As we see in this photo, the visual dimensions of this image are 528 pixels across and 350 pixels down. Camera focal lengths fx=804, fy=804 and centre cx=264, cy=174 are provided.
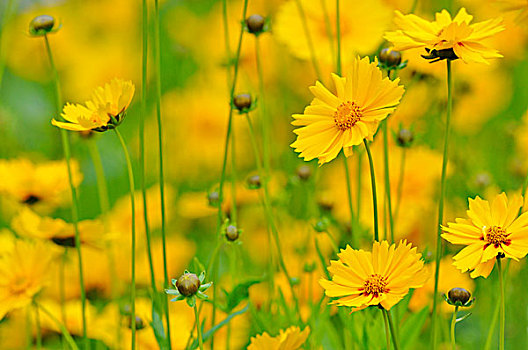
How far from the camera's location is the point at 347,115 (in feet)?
2.05

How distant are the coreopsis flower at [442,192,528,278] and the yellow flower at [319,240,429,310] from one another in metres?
0.03

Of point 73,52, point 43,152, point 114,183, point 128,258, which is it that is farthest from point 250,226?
point 73,52

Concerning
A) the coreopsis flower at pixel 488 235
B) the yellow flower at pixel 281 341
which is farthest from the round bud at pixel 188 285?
the coreopsis flower at pixel 488 235

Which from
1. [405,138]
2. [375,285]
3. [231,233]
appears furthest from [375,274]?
[405,138]

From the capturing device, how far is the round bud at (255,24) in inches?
34.4

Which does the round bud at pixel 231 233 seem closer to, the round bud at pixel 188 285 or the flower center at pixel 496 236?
the round bud at pixel 188 285

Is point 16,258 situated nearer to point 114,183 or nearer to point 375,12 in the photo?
point 375,12

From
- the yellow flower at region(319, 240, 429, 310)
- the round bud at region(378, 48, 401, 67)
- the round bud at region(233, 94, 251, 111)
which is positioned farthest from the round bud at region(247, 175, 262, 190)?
the yellow flower at region(319, 240, 429, 310)

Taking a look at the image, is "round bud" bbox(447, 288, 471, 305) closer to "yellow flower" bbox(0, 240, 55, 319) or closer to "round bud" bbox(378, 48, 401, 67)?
"round bud" bbox(378, 48, 401, 67)

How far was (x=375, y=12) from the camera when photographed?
3.99 feet

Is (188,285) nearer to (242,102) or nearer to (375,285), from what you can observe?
(375,285)

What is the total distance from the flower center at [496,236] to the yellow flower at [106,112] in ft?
1.01

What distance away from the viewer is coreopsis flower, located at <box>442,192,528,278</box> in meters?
0.58

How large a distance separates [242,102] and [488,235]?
33cm
